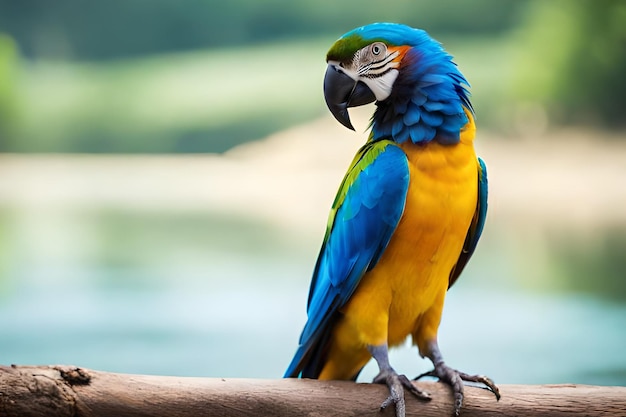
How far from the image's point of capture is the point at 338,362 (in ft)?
5.16

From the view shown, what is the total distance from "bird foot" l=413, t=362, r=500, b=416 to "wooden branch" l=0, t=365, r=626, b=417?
0.02 m

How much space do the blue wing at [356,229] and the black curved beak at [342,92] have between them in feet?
0.31

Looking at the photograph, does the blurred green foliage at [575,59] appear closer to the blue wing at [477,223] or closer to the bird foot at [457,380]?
the blue wing at [477,223]

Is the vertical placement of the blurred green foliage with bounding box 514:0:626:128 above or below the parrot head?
above

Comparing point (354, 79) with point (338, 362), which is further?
point (338, 362)

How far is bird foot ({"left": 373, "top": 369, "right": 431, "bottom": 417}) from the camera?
139 cm

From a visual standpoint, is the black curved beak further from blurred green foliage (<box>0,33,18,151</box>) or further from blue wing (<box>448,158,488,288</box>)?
blurred green foliage (<box>0,33,18,151</box>)

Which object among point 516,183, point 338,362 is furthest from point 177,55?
point 338,362

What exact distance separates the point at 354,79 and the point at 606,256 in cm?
185

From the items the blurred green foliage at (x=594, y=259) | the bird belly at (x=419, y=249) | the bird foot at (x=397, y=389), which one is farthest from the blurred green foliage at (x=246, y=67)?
the bird foot at (x=397, y=389)

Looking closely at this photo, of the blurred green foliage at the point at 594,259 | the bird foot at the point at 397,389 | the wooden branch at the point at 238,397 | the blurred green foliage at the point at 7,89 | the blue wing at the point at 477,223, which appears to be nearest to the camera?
the wooden branch at the point at 238,397

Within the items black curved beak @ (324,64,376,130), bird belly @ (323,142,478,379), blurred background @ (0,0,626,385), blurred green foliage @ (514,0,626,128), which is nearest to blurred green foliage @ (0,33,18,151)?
blurred background @ (0,0,626,385)

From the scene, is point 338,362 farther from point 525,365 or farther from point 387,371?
point 525,365

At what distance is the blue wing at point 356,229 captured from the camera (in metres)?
1.39
